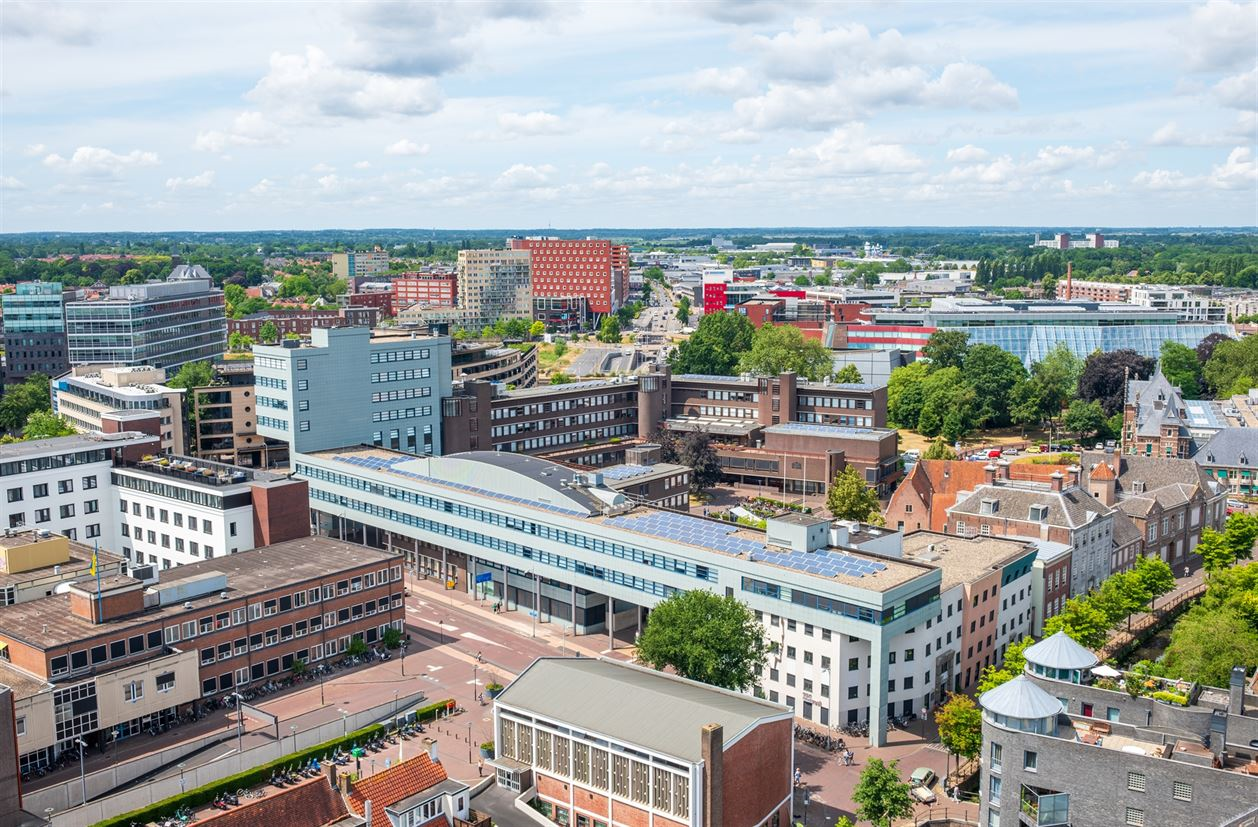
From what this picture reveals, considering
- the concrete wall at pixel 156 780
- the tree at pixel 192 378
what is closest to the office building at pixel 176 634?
the concrete wall at pixel 156 780

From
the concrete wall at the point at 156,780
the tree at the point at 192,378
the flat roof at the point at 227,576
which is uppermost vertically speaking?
the tree at the point at 192,378

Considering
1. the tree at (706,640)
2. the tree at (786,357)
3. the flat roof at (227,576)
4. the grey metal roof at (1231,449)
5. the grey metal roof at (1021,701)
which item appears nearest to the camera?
the grey metal roof at (1021,701)

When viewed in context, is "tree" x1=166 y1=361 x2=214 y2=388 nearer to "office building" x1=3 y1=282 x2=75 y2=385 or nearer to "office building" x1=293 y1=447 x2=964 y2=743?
"office building" x1=3 y1=282 x2=75 y2=385

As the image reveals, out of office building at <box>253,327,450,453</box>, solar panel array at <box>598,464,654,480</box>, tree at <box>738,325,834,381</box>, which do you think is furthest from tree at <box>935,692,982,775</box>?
tree at <box>738,325,834,381</box>

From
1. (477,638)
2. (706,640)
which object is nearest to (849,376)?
(477,638)

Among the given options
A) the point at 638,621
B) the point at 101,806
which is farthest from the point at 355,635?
the point at 101,806

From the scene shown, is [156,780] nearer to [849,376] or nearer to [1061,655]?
[1061,655]

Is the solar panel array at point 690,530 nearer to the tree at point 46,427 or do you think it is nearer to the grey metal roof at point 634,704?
the grey metal roof at point 634,704
